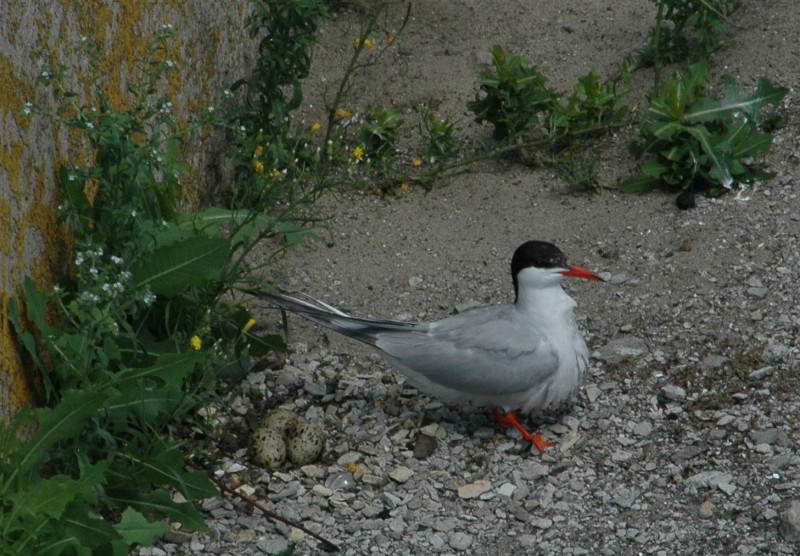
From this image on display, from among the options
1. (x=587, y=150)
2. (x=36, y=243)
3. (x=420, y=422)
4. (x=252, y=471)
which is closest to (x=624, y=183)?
(x=587, y=150)

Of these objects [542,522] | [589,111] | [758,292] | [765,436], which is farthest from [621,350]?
[589,111]

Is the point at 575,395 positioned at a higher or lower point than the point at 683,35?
lower

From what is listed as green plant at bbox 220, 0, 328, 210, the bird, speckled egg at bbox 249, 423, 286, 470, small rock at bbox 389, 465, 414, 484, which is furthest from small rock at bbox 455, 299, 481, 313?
speckled egg at bbox 249, 423, 286, 470

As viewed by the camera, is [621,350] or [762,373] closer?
[762,373]

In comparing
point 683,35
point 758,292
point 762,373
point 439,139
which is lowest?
point 762,373

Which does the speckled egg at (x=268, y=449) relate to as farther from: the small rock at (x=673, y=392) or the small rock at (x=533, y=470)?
the small rock at (x=673, y=392)

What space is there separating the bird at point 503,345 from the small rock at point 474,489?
0.90ft

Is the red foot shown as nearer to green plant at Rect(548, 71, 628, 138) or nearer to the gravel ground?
the gravel ground

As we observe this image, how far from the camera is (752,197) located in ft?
18.2

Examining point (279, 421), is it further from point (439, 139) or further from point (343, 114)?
point (343, 114)

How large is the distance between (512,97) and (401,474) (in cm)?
218

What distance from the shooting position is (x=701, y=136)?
5.56 metres

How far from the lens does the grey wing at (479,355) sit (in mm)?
4445

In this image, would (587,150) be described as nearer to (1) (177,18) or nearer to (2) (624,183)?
(2) (624,183)
